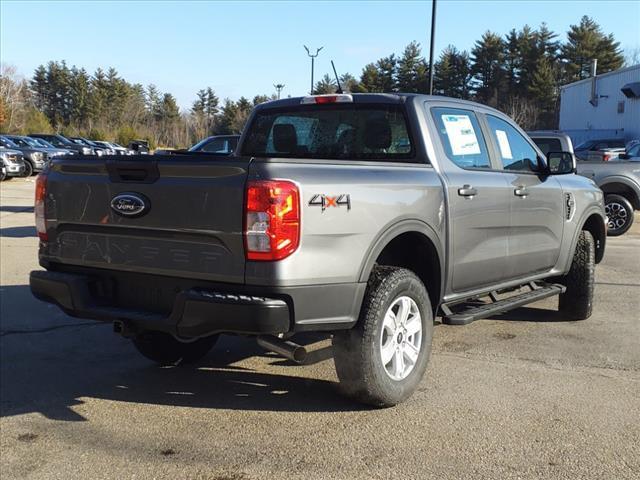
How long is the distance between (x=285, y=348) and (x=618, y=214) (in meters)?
10.8

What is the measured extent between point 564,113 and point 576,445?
183ft

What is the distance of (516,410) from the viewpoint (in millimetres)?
4074

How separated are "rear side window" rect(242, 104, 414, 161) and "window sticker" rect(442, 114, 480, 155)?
16.1 inches

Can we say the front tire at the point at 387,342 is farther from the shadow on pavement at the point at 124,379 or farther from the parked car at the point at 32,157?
the parked car at the point at 32,157

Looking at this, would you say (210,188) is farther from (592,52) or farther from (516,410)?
(592,52)

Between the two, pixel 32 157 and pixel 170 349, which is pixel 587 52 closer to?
pixel 32 157

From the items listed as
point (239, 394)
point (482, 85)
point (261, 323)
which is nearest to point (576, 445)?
point (261, 323)

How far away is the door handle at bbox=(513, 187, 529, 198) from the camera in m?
5.24

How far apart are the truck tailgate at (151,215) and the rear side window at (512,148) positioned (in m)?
2.73

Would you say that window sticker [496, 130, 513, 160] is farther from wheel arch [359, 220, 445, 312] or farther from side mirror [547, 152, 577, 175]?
wheel arch [359, 220, 445, 312]

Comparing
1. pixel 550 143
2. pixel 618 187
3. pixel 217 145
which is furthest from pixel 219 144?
pixel 618 187

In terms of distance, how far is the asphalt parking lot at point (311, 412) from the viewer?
3.39 meters

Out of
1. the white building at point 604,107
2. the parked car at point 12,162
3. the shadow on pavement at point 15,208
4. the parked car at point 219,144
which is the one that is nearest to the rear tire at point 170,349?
the parked car at point 219,144

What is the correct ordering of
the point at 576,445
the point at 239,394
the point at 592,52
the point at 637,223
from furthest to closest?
the point at 592,52 → the point at 637,223 → the point at 239,394 → the point at 576,445
